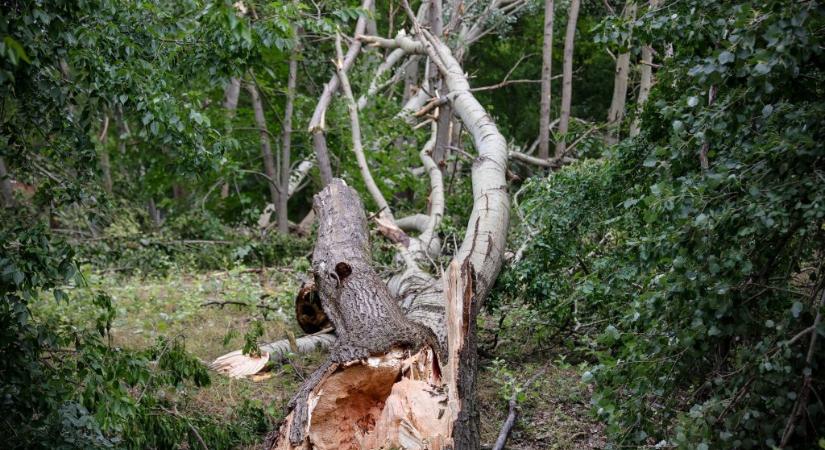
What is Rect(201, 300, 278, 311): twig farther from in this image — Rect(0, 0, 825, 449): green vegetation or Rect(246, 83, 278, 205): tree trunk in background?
Rect(246, 83, 278, 205): tree trunk in background

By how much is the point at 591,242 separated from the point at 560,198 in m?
0.65

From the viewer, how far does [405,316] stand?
236 inches

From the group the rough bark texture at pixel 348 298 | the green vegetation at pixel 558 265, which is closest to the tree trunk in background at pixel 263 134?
the green vegetation at pixel 558 265

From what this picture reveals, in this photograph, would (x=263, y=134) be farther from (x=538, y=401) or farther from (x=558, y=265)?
(x=538, y=401)

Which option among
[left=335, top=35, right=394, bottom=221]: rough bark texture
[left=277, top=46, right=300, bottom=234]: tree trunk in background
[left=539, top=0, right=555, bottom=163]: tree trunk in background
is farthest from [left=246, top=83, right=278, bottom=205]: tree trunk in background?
[left=539, top=0, right=555, bottom=163]: tree trunk in background

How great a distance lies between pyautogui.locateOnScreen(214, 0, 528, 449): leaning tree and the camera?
14.4 feet

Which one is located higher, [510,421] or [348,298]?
[348,298]

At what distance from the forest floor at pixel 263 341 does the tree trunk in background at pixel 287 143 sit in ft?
7.08

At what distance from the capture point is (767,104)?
338 centimetres

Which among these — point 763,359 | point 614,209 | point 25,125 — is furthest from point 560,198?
point 25,125

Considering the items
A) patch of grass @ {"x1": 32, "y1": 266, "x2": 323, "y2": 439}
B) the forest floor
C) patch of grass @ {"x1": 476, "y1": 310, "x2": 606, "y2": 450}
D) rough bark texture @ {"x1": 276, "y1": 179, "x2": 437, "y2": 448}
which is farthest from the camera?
patch of grass @ {"x1": 32, "y1": 266, "x2": 323, "y2": 439}

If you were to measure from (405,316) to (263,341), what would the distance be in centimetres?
193

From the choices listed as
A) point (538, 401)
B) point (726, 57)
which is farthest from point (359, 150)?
point (726, 57)

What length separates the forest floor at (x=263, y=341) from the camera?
551cm
